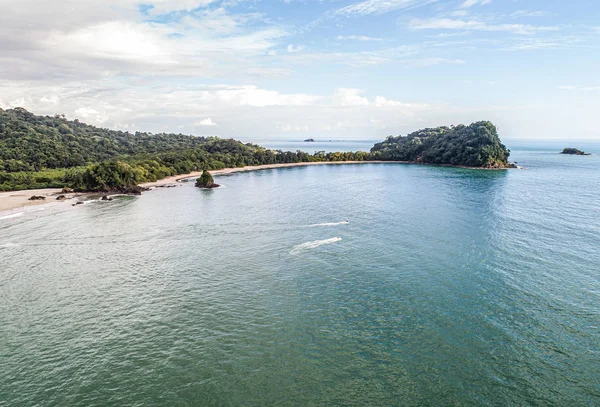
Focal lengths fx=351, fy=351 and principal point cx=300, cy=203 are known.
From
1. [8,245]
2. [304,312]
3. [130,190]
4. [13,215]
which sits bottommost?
[304,312]

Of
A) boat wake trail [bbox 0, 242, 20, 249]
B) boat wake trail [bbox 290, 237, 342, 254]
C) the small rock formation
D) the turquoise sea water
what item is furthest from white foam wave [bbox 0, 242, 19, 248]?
the small rock formation

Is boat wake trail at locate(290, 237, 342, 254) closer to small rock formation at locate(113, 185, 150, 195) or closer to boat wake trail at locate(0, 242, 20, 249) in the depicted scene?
boat wake trail at locate(0, 242, 20, 249)

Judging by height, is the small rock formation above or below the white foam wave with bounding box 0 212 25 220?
above

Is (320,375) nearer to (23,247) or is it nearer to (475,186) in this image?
(23,247)

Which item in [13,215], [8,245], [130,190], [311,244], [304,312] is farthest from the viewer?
[130,190]

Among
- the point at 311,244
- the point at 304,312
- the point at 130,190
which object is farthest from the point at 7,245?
the point at 130,190

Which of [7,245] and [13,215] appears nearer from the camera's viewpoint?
[7,245]

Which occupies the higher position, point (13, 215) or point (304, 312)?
point (13, 215)

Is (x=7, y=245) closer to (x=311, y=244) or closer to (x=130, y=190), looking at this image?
(x=311, y=244)

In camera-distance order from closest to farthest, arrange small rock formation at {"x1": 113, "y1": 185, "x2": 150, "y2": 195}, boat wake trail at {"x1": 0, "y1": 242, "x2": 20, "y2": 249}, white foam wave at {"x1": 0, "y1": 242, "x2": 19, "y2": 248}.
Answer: boat wake trail at {"x1": 0, "y1": 242, "x2": 20, "y2": 249} → white foam wave at {"x1": 0, "y1": 242, "x2": 19, "y2": 248} → small rock formation at {"x1": 113, "y1": 185, "x2": 150, "y2": 195}
